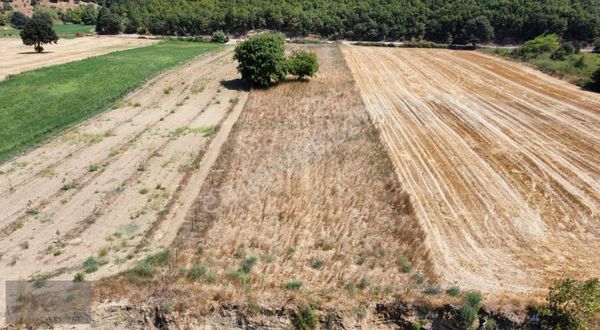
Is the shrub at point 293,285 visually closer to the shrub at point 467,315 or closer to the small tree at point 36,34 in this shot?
the shrub at point 467,315

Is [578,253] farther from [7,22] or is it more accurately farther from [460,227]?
[7,22]

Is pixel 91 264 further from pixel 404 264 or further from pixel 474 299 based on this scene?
pixel 474 299

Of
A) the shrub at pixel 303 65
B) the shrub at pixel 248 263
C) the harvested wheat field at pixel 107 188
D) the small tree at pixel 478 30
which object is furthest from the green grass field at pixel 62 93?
the small tree at pixel 478 30

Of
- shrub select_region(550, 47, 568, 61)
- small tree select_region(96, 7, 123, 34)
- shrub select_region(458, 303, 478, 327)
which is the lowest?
shrub select_region(458, 303, 478, 327)

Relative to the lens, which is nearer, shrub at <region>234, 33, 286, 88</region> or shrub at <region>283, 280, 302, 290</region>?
shrub at <region>283, 280, 302, 290</region>

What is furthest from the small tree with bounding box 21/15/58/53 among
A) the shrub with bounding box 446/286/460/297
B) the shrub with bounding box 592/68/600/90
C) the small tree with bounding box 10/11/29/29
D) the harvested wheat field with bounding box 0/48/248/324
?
the shrub with bounding box 592/68/600/90

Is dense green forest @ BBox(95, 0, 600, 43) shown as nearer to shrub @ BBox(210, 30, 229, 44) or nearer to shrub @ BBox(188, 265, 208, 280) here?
shrub @ BBox(210, 30, 229, 44)

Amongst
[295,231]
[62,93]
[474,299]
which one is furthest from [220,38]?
[474,299]
